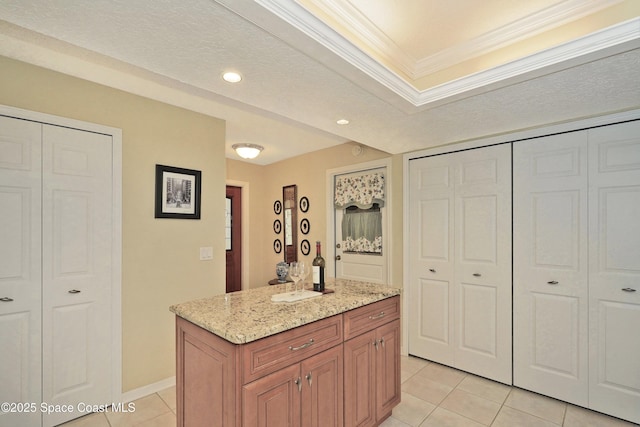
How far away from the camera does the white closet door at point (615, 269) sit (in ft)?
7.37

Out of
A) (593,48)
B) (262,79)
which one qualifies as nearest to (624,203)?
(593,48)

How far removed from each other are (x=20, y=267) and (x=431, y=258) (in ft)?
11.2

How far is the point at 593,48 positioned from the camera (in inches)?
63.0

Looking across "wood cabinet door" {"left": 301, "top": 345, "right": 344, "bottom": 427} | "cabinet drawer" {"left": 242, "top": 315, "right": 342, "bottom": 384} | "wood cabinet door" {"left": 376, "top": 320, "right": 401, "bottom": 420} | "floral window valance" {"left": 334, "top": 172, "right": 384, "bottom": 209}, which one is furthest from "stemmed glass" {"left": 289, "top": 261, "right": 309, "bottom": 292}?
"floral window valance" {"left": 334, "top": 172, "right": 384, "bottom": 209}

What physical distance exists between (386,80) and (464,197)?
5.36 feet

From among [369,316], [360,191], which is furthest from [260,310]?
[360,191]

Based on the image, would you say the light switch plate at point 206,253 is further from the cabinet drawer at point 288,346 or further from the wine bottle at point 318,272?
the cabinet drawer at point 288,346

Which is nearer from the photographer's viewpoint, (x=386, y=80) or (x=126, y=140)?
(x=386, y=80)

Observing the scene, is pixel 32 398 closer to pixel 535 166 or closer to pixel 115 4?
pixel 115 4

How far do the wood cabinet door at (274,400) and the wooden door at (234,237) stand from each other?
3.83 metres

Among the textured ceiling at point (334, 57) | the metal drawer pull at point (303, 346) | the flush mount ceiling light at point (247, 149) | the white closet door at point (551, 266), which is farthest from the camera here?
the flush mount ceiling light at point (247, 149)

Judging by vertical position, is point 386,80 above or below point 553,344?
above

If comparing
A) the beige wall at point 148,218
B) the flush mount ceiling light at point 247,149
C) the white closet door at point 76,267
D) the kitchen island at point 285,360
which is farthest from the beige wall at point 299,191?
the white closet door at point 76,267

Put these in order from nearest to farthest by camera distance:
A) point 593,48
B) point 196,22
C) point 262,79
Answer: point 196,22 → point 593,48 → point 262,79
